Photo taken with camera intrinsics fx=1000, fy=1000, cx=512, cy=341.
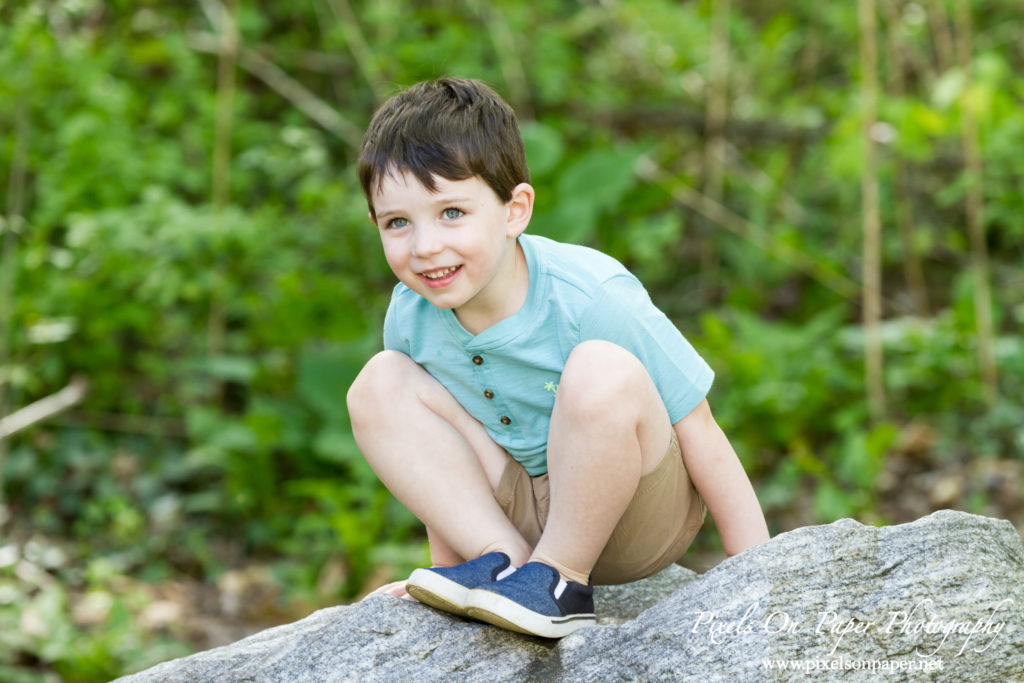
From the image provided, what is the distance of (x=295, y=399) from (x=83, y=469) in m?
0.93

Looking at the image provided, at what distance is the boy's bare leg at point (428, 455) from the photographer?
2.03m

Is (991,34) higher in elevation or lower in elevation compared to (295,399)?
higher

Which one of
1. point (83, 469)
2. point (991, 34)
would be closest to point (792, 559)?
point (83, 469)

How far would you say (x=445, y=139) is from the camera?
71.7 inches

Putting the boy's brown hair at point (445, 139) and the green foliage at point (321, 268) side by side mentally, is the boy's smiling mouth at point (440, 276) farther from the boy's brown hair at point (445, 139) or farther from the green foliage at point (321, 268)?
the green foliage at point (321, 268)

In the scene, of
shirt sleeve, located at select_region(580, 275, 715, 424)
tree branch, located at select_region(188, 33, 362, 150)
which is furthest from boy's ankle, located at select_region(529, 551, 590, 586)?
tree branch, located at select_region(188, 33, 362, 150)

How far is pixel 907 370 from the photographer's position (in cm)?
432

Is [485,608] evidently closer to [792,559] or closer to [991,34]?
[792,559]

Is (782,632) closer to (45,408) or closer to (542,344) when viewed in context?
(542,344)

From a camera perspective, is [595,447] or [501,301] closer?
[595,447]

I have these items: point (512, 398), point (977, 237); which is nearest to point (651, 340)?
point (512, 398)

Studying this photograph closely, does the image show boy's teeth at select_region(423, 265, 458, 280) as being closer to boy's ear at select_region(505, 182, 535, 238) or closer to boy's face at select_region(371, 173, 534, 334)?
boy's face at select_region(371, 173, 534, 334)

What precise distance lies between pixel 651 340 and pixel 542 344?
0.70ft

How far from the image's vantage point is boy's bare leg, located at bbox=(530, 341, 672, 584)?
1.81 metres
